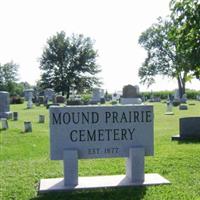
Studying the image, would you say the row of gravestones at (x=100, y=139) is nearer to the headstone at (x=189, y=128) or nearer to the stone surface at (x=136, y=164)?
the stone surface at (x=136, y=164)

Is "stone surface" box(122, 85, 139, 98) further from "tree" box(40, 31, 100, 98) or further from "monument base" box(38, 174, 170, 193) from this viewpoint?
"tree" box(40, 31, 100, 98)

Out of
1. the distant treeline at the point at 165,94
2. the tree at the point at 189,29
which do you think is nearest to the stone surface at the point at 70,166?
the tree at the point at 189,29

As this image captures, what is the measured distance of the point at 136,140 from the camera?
23.6 ft

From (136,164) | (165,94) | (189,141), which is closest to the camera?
(136,164)

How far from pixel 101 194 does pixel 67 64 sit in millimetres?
64384

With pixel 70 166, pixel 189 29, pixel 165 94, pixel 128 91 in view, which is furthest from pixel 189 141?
pixel 165 94

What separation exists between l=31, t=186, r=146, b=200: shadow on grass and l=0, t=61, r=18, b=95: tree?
80.5m

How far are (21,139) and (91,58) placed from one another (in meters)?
57.0

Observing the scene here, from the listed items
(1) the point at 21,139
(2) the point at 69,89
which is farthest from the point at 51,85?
(1) the point at 21,139

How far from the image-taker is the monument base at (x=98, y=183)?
22.4 feet

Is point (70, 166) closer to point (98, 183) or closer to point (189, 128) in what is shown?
point (98, 183)

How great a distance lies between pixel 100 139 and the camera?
7.12 m

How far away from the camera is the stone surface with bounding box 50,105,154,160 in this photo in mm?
6934

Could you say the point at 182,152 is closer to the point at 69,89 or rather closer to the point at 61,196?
the point at 61,196
